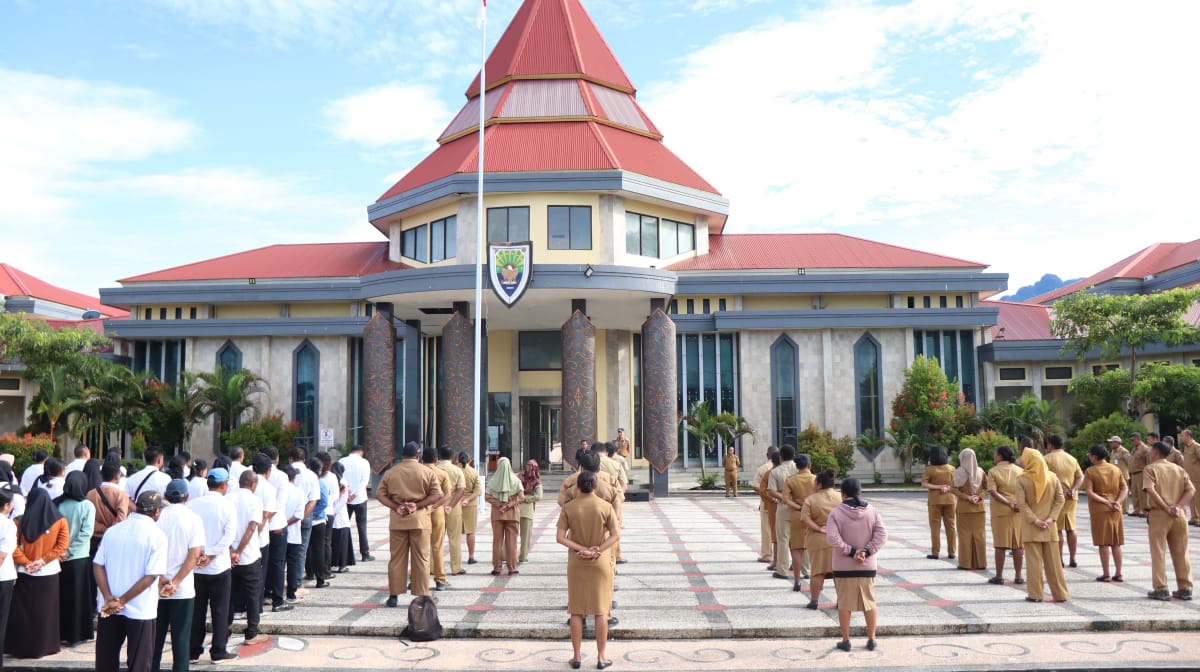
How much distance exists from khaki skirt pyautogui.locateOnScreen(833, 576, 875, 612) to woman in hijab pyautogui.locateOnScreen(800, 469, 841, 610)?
1.15 m

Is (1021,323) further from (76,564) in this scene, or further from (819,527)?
(76,564)

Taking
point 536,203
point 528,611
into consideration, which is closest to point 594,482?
point 528,611

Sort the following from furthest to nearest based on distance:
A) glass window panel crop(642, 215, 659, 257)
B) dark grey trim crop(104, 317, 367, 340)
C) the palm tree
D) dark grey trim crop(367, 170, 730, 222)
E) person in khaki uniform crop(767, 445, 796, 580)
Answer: dark grey trim crop(104, 317, 367, 340) → the palm tree → glass window panel crop(642, 215, 659, 257) → dark grey trim crop(367, 170, 730, 222) → person in khaki uniform crop(767, 445, 796, 580)

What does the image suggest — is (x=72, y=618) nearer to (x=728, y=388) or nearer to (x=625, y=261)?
(x=625, y=261)

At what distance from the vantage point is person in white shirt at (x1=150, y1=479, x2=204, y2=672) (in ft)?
22.1

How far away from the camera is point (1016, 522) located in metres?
10.7

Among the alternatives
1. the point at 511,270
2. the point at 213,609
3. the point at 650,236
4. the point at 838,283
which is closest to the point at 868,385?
the point at 838,283

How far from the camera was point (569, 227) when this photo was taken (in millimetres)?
26156

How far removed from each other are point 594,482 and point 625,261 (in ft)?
64.5

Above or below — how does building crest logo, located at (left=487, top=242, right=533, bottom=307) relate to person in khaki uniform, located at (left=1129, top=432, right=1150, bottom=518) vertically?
above

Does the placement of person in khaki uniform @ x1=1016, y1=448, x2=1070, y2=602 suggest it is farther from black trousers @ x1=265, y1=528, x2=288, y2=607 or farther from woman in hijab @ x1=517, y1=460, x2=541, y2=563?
black trousers @ x1=265, y1=528, x2=288, y2=607

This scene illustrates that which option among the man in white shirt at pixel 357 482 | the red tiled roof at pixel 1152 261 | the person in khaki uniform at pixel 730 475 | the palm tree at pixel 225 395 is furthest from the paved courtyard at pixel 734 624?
the red tiled roof at pixel 1152 261

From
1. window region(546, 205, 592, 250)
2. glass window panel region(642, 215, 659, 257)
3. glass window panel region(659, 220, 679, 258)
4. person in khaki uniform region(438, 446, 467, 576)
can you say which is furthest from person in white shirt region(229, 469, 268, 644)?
glass window panel region(659, 220, 679, 258)

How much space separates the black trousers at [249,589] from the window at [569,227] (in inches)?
725
